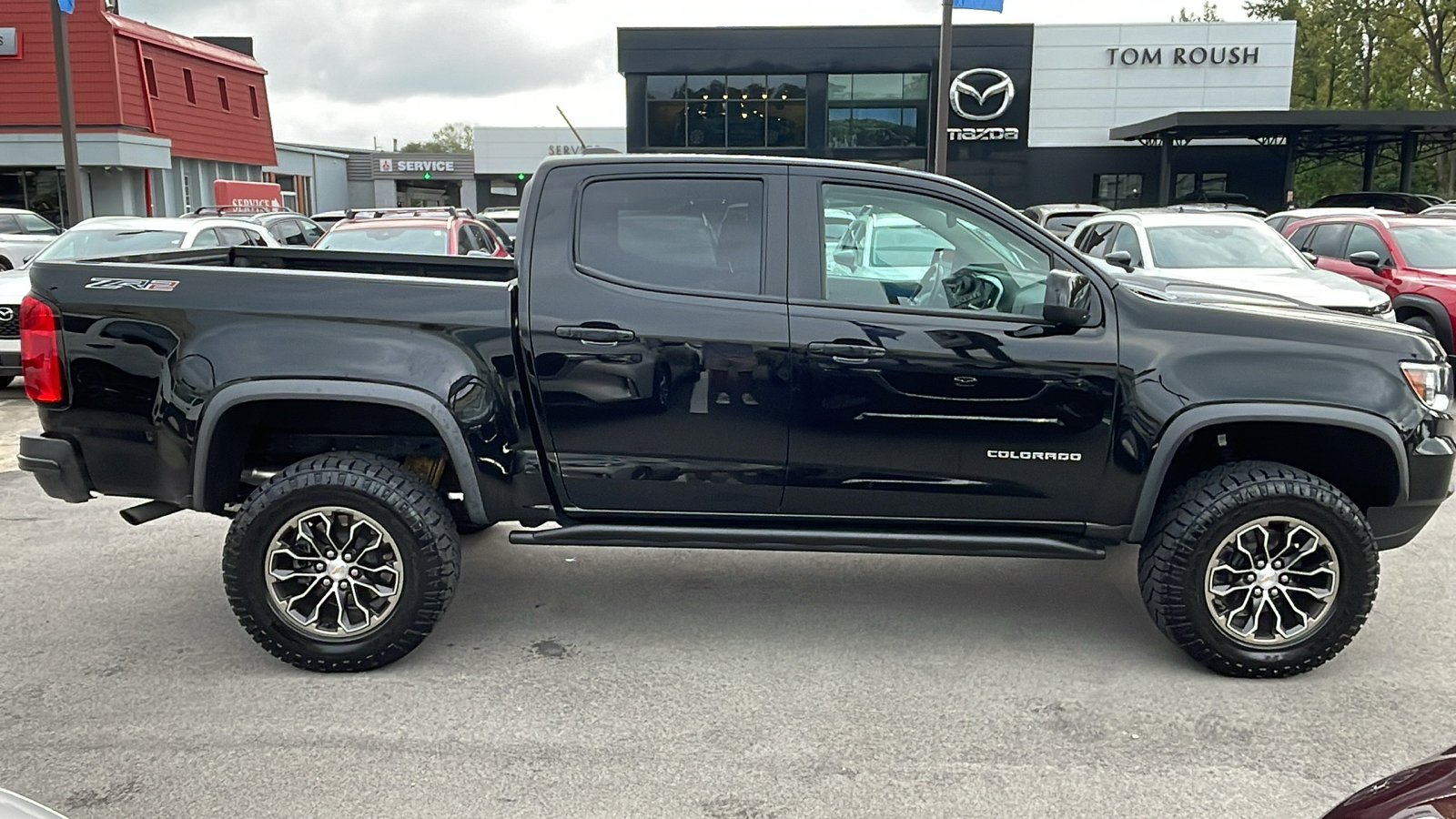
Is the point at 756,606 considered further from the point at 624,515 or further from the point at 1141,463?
the point at 1141,463

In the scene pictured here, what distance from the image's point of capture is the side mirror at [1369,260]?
37.2 feet

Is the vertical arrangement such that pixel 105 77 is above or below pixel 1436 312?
above

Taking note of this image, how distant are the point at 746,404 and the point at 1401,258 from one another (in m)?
9.92

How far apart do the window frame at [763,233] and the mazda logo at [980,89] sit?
3243 centimetres

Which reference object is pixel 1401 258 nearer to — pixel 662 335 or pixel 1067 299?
pixel 1067 299

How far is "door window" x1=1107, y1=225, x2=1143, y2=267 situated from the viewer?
10846 millimetres

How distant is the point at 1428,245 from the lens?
1166cm

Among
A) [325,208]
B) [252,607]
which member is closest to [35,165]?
[325,208]

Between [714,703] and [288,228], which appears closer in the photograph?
[714,703]

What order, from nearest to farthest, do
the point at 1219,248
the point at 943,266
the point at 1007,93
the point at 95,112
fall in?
the point at 943,266 < the point at 1219,248 < the point at 95,112 < the point at 1007,93

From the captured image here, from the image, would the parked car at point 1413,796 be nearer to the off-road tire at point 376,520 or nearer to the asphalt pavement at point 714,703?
the asphalt pavement at point 714,703

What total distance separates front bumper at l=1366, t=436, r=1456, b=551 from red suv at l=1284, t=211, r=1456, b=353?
7.27 meters

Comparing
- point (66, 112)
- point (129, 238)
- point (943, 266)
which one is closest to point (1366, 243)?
point (943, 266)

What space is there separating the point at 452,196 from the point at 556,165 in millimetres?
65348
